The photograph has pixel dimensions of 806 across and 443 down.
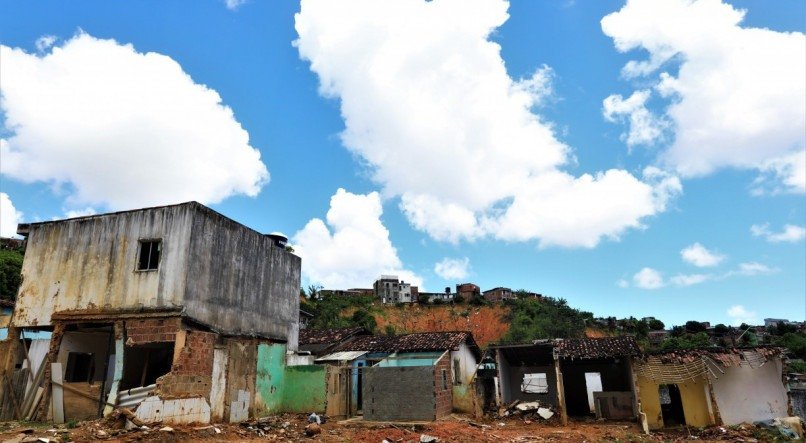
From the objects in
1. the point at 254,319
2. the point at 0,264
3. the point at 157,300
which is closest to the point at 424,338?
the point at 254,319

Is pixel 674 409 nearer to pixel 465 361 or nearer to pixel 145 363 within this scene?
pixel 465 361

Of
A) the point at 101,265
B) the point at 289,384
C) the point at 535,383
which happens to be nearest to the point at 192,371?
the point at 101,265

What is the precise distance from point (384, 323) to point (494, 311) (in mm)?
15563

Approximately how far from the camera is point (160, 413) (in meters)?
14.7

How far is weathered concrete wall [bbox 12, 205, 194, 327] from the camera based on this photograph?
1669 centimetres

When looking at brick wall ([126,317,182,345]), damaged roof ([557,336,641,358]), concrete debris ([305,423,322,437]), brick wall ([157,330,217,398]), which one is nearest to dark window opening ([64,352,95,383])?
brick wall ([126,317,182,345])

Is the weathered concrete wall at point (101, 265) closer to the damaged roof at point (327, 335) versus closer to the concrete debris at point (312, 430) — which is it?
the concrete debris at point (312, 430)

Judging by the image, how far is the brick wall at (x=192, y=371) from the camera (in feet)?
49.6

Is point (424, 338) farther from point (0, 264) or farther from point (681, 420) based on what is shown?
point (0, 264)

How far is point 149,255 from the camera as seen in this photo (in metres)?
17.2

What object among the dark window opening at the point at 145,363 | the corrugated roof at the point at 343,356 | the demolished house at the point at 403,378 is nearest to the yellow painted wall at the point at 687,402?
the demolished house at the point at 403,378

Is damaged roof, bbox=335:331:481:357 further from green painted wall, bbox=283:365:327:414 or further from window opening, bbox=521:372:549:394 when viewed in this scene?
green painted wall, bbox=283:365:327:414

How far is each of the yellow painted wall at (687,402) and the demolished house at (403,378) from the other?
7311mm

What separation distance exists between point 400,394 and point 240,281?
7724 mm
